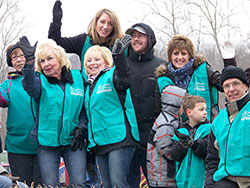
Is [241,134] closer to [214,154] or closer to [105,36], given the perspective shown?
[214,154]

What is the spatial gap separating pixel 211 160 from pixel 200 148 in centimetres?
34

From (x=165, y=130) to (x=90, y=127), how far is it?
0.99 metres

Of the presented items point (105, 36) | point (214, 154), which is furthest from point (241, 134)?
point (105, 36)

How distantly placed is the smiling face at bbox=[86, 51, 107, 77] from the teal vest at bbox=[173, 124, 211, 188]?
137 centimetres

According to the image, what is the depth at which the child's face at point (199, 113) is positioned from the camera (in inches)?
212

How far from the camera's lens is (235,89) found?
4.57 meters

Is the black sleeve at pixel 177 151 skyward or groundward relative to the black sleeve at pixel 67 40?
groundward

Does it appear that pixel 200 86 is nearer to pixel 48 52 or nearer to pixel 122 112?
pixel 122 112

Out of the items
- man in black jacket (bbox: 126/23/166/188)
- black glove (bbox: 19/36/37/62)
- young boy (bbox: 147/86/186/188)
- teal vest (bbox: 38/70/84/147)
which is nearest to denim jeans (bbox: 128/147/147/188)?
man in black jacket (bbox: 126/23/166/188)

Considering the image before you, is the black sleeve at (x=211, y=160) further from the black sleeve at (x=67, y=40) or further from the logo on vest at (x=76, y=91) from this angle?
the black sleeve at (x=67, y=40)

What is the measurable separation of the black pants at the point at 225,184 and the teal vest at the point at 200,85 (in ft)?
4.31

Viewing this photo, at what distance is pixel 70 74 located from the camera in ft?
17.9

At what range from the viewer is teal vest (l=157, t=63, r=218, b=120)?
554cm

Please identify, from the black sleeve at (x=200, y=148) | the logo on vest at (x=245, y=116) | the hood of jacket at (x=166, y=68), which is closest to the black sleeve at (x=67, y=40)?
the hood of jacket at (x=166, y=68)
